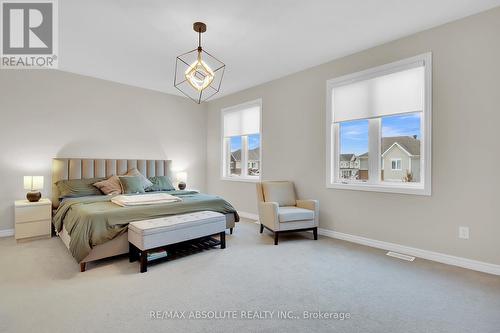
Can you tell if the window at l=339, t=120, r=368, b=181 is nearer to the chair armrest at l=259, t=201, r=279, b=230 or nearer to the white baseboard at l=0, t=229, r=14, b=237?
the chair armrest at l=259, t=201, r=279, b=230

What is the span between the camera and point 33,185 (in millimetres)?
3672

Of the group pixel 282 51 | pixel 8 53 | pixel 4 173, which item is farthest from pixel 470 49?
pixel 4 173

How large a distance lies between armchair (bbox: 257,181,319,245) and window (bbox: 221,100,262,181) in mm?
929

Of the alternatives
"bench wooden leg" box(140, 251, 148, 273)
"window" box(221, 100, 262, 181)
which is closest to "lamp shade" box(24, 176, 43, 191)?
"bench wooden leg" box(140, 251, 148, 273)

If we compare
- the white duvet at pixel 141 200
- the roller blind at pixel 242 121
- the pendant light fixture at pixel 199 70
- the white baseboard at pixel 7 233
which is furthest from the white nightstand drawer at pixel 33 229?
the roller blind at pixel 242 121

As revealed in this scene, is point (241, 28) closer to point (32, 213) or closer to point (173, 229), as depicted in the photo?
point (173, 229)

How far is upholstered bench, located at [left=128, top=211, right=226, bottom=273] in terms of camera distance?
8.58 ft

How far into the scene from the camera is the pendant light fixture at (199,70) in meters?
2.58

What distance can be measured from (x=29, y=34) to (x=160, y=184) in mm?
2772

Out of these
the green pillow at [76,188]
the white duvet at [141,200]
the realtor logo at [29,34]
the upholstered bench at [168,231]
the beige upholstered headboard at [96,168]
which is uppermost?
the realtor logo at [29,34]

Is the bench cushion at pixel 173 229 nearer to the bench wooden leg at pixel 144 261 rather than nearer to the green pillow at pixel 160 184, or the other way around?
the bench wooden leg at pixel 144 261

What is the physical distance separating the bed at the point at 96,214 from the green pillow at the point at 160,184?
1.87 ft

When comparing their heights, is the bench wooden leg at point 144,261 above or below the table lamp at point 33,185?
below

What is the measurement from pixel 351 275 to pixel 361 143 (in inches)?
75.7
